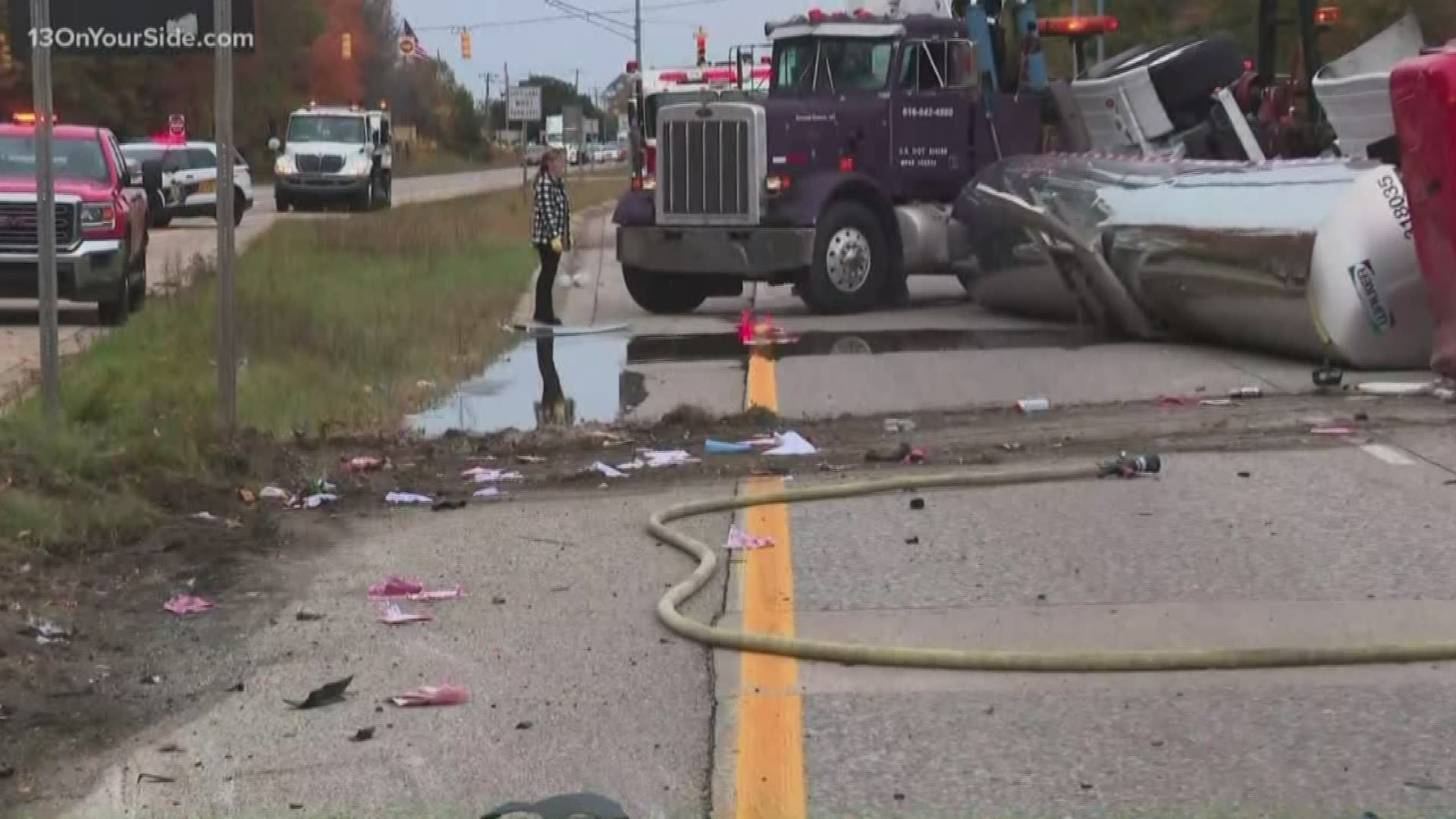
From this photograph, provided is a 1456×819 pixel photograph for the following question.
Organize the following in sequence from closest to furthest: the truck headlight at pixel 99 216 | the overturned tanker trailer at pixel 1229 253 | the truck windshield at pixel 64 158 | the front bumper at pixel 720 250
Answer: the overturned tanker trailer at pixel 1229 253
the truck headlight at pixel 99 216
the front bumper at pixel 720 250
the truck windshield at pixel 64 158

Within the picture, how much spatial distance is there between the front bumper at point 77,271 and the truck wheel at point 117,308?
0.16 metres

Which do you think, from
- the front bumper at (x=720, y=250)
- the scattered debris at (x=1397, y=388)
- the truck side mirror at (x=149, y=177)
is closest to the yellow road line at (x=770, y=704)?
the scattered debris at (x=1397, y=388)

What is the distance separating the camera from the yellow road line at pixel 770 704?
4.98 m

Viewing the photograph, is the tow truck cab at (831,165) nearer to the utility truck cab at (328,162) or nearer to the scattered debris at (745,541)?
the scattered debris at (745,541)

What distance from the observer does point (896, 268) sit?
20125 millimetres

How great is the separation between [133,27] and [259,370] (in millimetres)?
4414

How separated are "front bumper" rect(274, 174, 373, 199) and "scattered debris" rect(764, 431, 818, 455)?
4036cm

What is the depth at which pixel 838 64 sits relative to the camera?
66.4ft

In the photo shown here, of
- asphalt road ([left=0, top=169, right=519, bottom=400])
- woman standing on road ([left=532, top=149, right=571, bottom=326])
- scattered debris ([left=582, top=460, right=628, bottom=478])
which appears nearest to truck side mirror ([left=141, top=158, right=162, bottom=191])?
asphalt road ([left=0, top=169, right=519, bottom=400])

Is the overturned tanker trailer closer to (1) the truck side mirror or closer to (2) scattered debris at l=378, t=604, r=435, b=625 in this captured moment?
(2) scattered debris at l=378, t=604, r=435, b=625

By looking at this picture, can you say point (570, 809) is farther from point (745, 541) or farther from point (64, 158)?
point (64, 158)

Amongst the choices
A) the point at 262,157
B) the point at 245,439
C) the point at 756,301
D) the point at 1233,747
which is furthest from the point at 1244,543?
the point at 262,157

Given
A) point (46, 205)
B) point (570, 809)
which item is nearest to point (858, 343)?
point (46, 205)

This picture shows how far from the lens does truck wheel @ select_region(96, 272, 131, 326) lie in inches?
763
